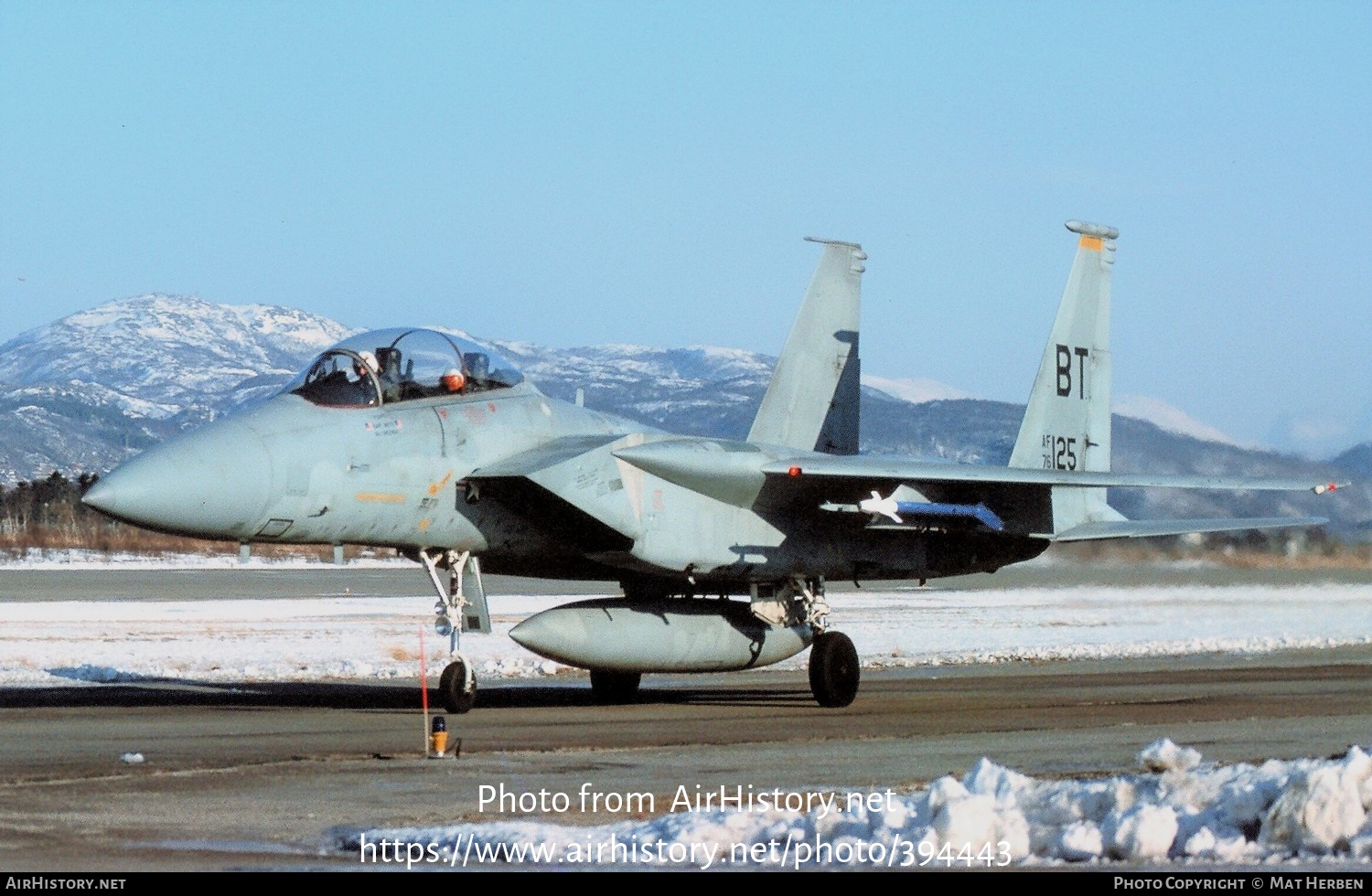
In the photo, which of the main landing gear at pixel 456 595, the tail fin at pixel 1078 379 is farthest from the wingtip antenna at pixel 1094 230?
the main landing gear at pixel 456 595

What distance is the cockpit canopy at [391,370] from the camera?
12.9 m

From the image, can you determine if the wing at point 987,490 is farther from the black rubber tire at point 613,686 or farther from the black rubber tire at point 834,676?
the black rubber tire at point 613,686

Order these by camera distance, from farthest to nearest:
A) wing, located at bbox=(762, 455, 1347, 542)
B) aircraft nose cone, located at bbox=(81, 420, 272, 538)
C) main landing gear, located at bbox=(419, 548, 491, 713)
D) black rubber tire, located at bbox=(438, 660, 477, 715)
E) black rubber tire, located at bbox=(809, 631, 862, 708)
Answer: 1. black rubber tire, located at bbox=(809, 631, 862, 708)
2. wing, located at bbox=(762, 455, 1347, 542)
3. main landing gear, located at bbox=(419, 548, 491, 713)
4. black rubber tire, located at bbox=(438, 660, 477, 715)
5. aircraft nose cone, located at bbox=(81, 420, 272, 538)

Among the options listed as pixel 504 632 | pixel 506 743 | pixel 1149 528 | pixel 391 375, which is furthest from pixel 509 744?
pixel 504 632

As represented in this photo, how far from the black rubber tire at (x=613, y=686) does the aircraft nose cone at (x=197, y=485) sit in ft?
14.6

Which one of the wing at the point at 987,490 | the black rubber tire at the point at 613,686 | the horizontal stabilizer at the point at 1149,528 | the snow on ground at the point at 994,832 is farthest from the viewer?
the horizontal stabilizer at the point at 1149,528

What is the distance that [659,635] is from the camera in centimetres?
1462

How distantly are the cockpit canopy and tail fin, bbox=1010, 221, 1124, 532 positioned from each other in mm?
6695

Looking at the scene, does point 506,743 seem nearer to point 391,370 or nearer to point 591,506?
point 591,506

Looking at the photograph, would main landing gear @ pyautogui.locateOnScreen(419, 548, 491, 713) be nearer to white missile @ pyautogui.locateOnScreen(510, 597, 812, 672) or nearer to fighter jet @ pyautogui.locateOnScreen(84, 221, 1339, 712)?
fighter jet @ pyautogui.locateOnScreen(84, 221, 1339, 712)

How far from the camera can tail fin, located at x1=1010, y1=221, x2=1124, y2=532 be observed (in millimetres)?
18328

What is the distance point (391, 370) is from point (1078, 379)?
8393mm

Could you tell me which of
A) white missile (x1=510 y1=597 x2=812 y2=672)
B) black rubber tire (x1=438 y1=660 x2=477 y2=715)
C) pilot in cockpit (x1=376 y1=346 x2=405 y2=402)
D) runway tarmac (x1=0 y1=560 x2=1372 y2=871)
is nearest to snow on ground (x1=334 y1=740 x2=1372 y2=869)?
runway tarmac (x1=0 y1=560 x2=1372 y2=871)

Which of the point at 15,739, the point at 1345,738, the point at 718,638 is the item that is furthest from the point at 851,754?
the point at 15,739
